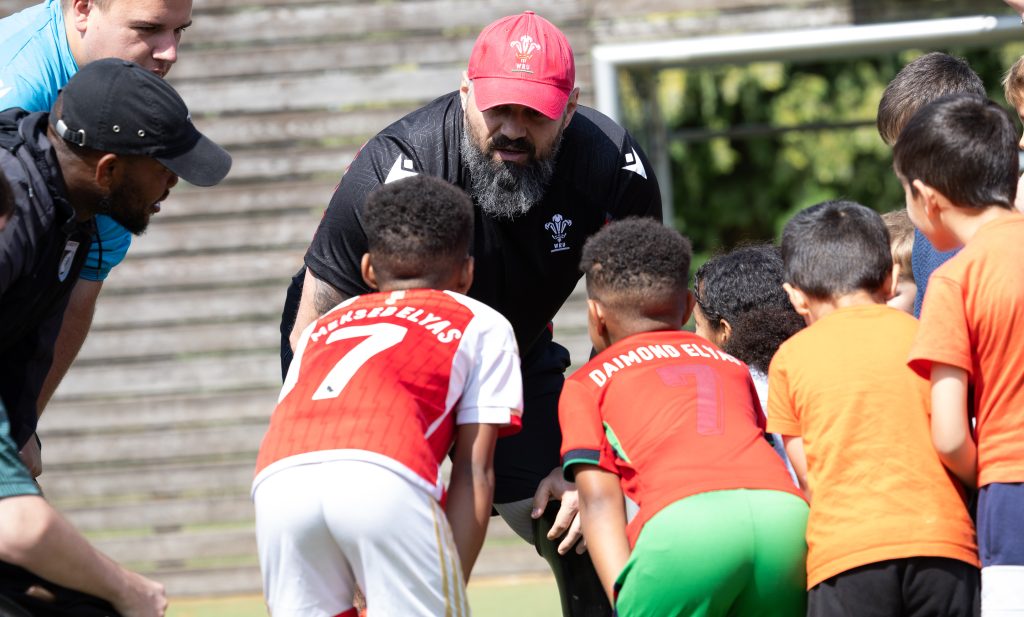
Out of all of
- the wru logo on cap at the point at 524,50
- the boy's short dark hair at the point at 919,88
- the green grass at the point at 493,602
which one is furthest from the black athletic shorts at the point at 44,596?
the green grass at the point at 493,602

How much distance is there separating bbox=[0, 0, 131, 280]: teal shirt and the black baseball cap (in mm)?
503

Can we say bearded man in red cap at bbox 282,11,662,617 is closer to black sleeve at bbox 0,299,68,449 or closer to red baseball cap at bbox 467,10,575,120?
red baseball cap at bbox 467,10,575,120

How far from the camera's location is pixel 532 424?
4164mm

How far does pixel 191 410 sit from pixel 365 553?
16.2 feet

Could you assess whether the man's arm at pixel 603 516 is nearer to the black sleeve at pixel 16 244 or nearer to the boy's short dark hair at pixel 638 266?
the boy's short dark hair at pixel 638 266

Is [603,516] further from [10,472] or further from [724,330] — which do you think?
[10,472]

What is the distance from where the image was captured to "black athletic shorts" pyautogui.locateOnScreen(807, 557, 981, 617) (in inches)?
108

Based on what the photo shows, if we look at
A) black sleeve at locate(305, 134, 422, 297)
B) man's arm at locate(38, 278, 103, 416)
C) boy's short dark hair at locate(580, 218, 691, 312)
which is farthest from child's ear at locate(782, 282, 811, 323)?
man's arm at locate(38, 278, 103, 416)

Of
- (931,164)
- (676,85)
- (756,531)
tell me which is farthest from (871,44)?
(756,531)

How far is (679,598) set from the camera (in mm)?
2840

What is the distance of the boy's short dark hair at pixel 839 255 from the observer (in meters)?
3.04

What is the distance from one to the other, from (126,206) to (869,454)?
189cm

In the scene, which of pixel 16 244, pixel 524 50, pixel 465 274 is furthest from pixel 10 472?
pixel 524 50

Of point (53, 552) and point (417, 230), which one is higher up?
point (417, 230)
